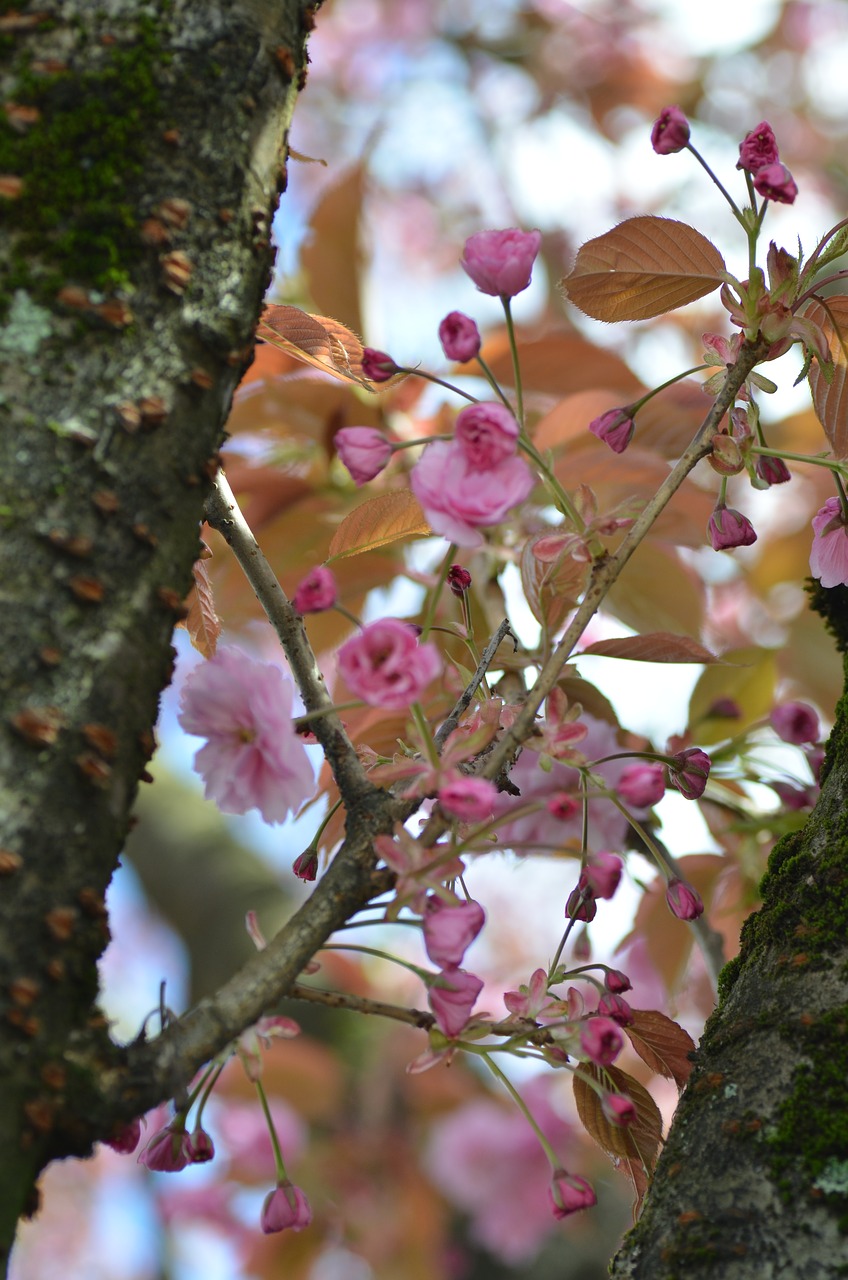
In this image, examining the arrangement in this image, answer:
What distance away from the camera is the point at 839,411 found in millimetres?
746

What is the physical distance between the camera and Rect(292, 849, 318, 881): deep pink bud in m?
0.70

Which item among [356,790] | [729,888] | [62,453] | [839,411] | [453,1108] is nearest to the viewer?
[62,453]

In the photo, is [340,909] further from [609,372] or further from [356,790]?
[609,372]

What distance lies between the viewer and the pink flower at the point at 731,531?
2.38 feet

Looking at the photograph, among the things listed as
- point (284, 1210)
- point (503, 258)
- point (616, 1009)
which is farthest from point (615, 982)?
point (503, 258)

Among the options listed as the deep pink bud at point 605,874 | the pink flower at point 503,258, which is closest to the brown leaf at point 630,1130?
the deep pink bud at point 605,874

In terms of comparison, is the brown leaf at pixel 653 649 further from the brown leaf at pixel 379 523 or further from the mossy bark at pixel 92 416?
the mossy bark at pixel 92 416

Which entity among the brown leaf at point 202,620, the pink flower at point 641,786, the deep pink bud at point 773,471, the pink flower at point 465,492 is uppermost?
the brown leaf at point 202,620

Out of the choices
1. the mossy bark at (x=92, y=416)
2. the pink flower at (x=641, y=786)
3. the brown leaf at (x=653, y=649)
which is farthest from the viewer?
the brown leaf at (x=653, y=649)

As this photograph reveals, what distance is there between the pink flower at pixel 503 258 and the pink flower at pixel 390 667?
24cm

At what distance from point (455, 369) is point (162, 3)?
2.66 ft

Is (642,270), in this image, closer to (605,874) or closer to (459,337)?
(459,337)

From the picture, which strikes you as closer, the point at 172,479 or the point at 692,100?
the point at 172,479

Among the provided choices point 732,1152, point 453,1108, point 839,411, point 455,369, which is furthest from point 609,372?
point 453,1108
